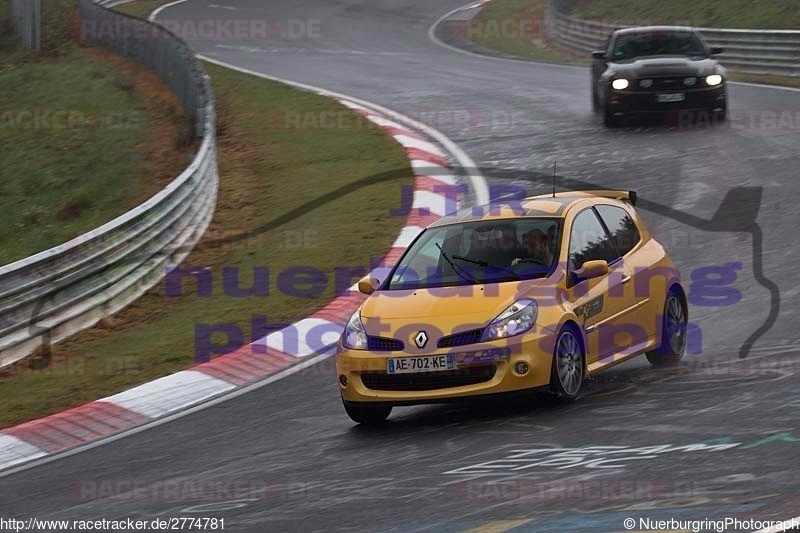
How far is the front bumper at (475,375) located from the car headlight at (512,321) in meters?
0.05

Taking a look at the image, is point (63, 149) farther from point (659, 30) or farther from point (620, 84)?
point (659, 30)

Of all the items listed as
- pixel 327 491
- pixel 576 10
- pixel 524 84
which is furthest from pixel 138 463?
pixel 576 10

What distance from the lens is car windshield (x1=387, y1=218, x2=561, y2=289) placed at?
30.6 feet

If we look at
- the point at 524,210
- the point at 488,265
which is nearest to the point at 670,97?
the point at 524,210

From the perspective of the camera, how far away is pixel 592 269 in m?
9.26

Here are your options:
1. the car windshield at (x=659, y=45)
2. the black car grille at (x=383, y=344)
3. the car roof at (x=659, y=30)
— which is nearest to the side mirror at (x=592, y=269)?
the black car grille at (x=383, y=344)

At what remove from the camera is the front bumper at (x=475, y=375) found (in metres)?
8.59

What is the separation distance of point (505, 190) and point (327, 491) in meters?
10.2

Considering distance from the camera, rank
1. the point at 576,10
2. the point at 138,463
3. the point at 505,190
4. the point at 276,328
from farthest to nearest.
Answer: the point at 576,10 < the point at 505,190 < the point at 276,328 < the point at 138,463

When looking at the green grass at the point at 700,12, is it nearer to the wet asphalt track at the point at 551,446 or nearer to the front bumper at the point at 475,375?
the wet asphalt track at the point at 551,446

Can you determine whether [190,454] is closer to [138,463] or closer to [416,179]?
[138,463]

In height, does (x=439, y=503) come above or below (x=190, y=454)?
above

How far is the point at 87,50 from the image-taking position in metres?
32.8

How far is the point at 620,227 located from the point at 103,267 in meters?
5.60
